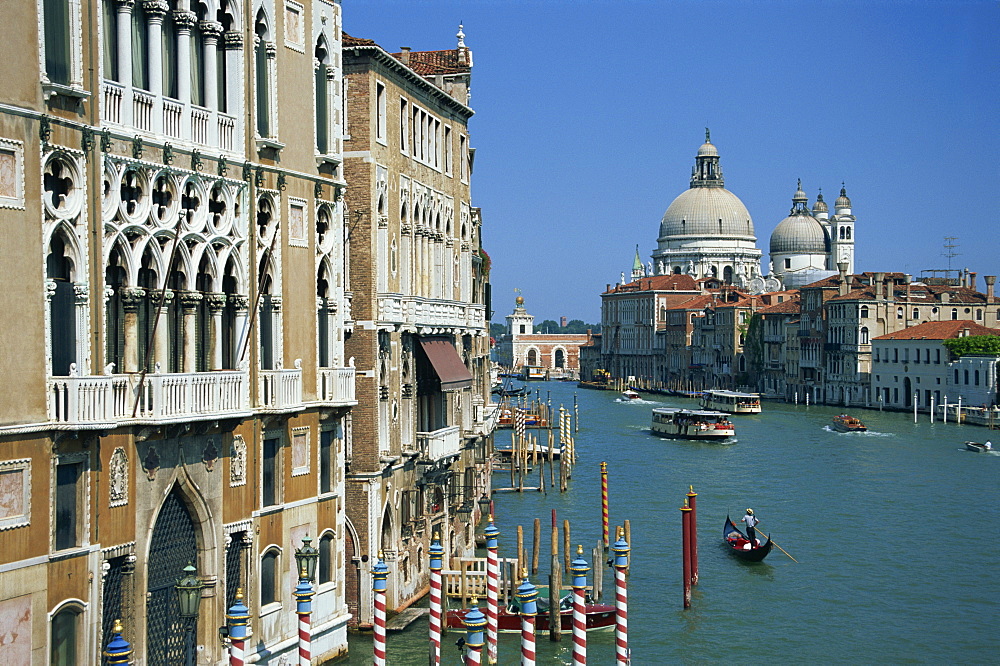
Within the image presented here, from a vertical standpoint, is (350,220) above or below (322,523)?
above

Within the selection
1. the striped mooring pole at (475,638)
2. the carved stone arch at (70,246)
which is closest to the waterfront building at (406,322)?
the striped mooring pole at (475,638)

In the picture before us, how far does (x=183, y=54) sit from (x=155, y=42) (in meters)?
0.39

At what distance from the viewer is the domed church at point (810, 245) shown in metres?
112

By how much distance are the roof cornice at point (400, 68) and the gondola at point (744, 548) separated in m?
8.31

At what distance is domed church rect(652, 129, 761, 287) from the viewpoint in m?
117

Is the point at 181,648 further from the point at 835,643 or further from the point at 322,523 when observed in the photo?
the point at 835,643

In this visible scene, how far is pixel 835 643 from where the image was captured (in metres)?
17.0

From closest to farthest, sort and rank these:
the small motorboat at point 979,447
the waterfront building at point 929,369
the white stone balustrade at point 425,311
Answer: the white stone balustrade at point 425,311, the small motorboat at point 979,447, the waterfront building at point 929,369

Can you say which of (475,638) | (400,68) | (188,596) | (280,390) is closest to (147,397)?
(188,596)

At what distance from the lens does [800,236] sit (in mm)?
114125

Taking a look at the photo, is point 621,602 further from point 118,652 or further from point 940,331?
point 940,331

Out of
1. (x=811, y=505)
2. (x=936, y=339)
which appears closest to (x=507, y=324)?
(x=936, y=339)

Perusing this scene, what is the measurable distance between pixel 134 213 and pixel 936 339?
52.7 meters

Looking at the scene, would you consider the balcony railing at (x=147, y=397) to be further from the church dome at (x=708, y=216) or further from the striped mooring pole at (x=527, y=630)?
the church dome at (x=708, y=216)
